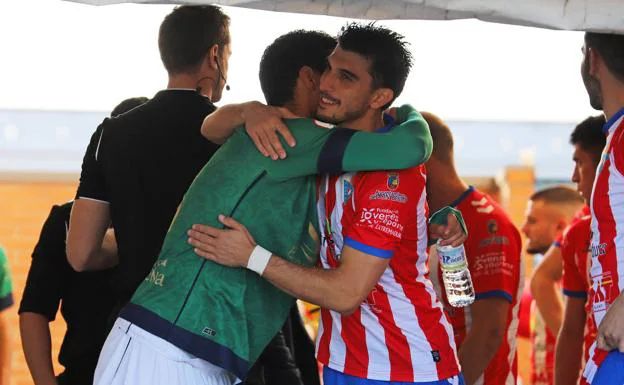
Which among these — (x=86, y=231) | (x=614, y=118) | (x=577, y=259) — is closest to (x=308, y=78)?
(x=86, y=231)

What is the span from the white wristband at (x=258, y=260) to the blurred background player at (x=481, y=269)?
123 centimetres

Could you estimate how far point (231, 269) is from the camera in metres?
3.19

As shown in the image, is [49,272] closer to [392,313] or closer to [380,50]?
[392,313]

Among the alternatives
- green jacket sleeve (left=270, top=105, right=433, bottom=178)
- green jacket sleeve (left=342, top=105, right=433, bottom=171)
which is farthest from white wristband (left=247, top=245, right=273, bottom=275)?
green jacket sleeve (left=342, top=105, right=433, bottom=171)

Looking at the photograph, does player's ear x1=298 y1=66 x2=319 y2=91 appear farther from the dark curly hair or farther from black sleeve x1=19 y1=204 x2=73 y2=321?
black sleeve x1=19 y1=204 x2=73 y2=321

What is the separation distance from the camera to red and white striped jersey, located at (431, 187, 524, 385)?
4129 millimetres

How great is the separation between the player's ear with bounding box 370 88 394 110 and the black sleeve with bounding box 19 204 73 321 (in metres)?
1.29

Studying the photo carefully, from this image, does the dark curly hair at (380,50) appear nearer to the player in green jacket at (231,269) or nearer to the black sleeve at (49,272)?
the player in green jacket at (231,269)

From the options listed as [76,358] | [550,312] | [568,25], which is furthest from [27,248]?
[568,25]

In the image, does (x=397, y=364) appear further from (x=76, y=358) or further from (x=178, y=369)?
(x=76, y=358)

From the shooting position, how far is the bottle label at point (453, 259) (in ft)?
11.8

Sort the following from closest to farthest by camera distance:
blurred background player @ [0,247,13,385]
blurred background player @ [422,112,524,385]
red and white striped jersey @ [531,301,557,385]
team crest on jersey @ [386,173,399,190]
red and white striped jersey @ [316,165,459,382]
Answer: team crest on jersey @ [386,173,399,190] < red and white striped jersey @ [316,165,459,382] < blurred background player @ [422,112,524,385] < blurred background player @ [0,247,13,385] < red and white striped jersey @ [531,301,557,385]

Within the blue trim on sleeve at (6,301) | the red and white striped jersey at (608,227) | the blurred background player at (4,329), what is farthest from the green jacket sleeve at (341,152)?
the blue trim on sleeve at (6,301)

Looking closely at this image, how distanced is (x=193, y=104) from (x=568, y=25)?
4.54ft
